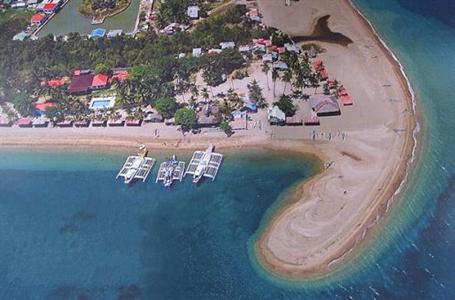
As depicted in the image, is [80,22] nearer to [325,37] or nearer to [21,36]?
[21,36]

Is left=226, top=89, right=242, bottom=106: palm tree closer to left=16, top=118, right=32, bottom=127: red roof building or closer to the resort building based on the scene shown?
the resort building

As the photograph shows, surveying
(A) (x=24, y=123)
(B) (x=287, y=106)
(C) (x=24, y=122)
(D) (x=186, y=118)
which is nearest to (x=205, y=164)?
(D) (x=186, y=118)

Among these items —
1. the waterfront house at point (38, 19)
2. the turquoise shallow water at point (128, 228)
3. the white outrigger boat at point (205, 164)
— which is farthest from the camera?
the waterfront house at point (38, 19)

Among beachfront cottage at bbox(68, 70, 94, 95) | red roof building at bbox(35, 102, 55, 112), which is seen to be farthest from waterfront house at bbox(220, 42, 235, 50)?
red roof building at bbox(35, 102, 55, 112)

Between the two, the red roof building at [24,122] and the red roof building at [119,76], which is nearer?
the red roof building at [24,122]

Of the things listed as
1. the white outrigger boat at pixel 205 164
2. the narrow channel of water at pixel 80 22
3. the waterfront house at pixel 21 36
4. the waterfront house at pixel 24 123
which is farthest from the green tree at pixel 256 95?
the waterfront house at pixel 21 36

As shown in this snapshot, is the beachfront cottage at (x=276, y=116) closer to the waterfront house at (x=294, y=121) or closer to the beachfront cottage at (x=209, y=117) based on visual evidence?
the waterfront house at (x=294, y=121)

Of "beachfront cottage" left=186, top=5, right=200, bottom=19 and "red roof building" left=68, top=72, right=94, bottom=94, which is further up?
"beachfront cottage" left=186, top=5, right=200, bottom=19
